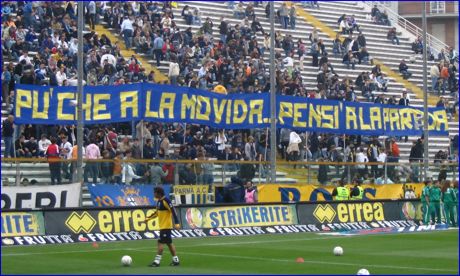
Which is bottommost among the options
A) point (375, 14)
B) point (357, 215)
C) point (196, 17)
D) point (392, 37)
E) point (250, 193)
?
point (357, 215)

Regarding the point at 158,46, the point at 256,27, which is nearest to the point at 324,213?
the point at 158,46

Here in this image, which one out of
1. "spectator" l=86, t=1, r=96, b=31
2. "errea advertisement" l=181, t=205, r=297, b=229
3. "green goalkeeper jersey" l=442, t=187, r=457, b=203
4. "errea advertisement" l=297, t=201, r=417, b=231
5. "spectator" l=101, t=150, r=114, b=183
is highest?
"spectator" l=86, t=1, r=96, b=31

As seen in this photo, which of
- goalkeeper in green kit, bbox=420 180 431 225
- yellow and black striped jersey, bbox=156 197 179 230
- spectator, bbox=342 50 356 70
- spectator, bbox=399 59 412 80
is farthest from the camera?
spectator, bbox=399 59 412 80

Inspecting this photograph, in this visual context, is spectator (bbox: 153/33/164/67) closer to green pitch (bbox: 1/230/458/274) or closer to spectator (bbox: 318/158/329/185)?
spectator (bbox: 318/158/329/185)

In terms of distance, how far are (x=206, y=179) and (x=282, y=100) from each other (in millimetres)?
5352

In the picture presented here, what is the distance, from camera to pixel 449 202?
4056 centimetres

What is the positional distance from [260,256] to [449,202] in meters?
15.1

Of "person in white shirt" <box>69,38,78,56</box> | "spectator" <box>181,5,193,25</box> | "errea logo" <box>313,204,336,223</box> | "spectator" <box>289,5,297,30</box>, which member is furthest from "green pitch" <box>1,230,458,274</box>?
"spectator" <box>289,5,297,30</box>

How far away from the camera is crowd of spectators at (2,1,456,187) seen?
38.3 m

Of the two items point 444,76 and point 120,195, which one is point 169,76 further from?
point 444,76

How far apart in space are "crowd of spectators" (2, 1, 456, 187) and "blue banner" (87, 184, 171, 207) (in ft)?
0.92

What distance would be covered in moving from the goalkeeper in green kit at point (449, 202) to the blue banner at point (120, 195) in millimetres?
10642

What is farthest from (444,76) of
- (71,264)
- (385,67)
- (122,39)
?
(71,264)

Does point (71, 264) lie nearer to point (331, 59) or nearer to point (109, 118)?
point (109, 118)
